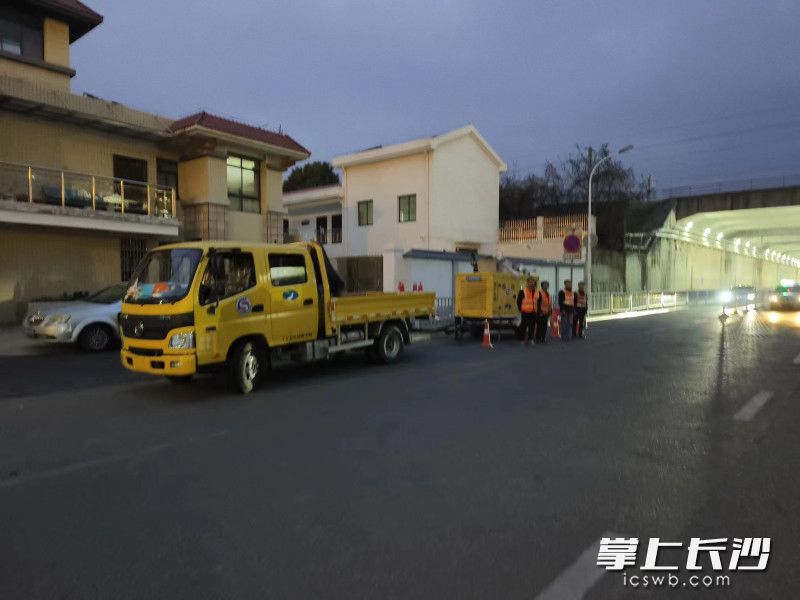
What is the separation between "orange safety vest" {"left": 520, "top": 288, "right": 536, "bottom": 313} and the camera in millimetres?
14266

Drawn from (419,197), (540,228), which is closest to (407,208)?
(419,197)

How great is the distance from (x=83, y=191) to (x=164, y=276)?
427 inches

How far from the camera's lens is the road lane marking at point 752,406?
268 inches

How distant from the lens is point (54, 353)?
12352 millimetres

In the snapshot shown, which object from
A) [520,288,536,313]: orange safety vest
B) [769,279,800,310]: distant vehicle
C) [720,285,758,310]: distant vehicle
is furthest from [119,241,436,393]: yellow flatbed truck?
[720,285,758,310]: distant vehicle

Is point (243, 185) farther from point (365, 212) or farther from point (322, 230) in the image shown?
point (322, 230)

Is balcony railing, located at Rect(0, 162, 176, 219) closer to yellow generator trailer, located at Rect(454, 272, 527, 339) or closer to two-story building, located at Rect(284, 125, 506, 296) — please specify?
two-story building, located at Rect(284, 125, 506, 296)

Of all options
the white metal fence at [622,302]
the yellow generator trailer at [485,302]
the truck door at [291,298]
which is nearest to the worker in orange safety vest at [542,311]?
the yellow generator trailer at [485,302]

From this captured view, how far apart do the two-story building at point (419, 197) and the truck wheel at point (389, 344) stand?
44.7 feet

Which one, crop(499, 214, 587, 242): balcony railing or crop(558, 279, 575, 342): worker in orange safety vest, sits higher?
crop(499, 214, 587, 242): balcony railing

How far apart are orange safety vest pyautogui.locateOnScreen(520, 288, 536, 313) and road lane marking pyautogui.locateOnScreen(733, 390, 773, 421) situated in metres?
6.37

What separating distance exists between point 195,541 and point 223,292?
4769mm

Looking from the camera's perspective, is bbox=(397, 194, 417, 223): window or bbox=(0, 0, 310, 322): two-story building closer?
bbox=(0, 0, 310, 322): two-story building

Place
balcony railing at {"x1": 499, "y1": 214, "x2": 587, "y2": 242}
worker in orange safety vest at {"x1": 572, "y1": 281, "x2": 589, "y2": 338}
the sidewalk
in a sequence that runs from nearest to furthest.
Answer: the sidewalk → worker in orange safety vest at {"x1": 572, "y1": 281, "x2": 589, "y2": 338} → balcony railing at {"x1": 499, "y1": 214, "x2": 587, "y2": 242}
